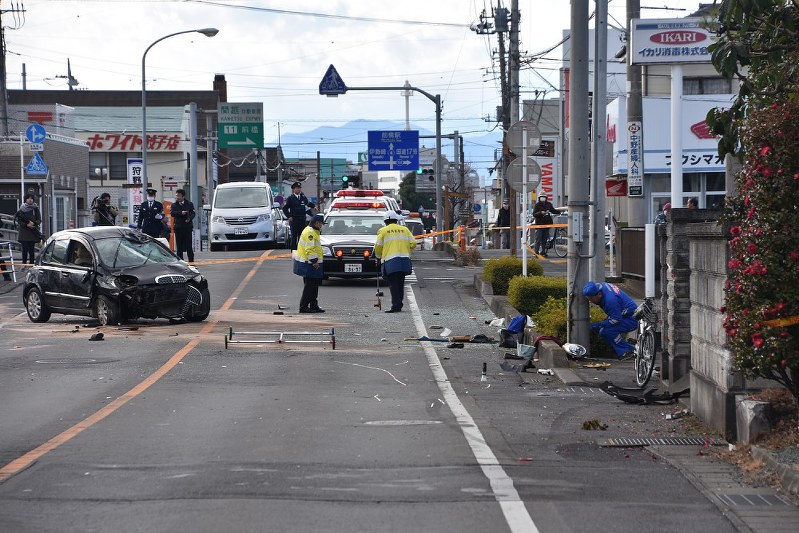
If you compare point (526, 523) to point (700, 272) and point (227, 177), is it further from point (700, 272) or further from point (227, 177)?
point (227, 177)

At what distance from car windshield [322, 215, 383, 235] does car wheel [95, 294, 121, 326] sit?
8826 millimetres

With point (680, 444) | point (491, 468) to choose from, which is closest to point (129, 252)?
point (680, 444)

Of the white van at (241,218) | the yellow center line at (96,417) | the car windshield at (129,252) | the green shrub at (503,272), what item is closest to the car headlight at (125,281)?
the car windshield at (129,252)

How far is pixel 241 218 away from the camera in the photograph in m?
38.2

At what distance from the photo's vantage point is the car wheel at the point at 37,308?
19.7 metres

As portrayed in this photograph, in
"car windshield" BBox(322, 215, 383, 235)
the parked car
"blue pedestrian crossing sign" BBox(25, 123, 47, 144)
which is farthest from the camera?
"blue pedestrian crossing sign" BBox(25, 123, 47, 144)

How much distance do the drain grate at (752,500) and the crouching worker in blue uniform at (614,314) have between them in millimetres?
6998

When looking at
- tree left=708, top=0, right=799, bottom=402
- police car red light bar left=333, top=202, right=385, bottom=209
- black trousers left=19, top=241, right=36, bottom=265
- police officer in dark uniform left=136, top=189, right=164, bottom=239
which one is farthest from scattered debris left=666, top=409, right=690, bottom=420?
black trousers left=19, top=241, right=36, bottom=265

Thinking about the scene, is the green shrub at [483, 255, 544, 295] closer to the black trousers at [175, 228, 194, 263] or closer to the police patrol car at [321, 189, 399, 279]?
the police patrol car at [321, 189, 399, 279]

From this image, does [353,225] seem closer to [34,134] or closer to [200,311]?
[200,311]

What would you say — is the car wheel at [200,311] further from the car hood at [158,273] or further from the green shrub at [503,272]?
the green shrub at [503,272]

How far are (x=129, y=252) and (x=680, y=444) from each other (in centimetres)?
1230

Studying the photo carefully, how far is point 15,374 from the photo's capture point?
44.5 feet

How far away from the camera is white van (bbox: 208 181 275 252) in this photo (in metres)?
38.2
